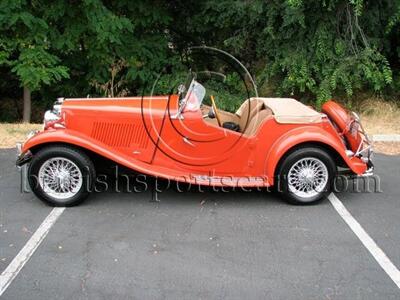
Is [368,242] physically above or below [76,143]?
below

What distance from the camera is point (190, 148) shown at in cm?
576

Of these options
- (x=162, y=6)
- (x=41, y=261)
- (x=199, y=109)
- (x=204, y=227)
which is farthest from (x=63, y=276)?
(x=162, y=6)

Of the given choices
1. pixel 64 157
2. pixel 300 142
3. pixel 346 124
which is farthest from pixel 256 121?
pixel 64 157

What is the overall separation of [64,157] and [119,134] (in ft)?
2.12

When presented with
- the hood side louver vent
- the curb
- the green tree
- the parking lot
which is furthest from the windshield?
the green tree

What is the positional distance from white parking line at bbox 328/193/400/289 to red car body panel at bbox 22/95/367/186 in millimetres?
512

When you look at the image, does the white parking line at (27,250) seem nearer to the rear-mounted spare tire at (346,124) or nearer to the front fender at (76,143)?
the front fender at (76,143)

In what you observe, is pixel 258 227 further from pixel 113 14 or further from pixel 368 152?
pixel 113 14

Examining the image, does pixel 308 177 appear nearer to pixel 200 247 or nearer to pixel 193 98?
pixel 193 98

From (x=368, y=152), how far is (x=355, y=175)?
31cm

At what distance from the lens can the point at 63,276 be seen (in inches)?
165

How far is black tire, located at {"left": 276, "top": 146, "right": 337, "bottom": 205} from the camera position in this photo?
18.7ft

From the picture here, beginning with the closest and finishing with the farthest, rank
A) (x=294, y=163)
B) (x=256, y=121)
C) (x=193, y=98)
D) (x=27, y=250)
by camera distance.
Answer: (x=27, y=250) < (x=294, y=163) < (x=193, y=98) < (x=256, y=121)

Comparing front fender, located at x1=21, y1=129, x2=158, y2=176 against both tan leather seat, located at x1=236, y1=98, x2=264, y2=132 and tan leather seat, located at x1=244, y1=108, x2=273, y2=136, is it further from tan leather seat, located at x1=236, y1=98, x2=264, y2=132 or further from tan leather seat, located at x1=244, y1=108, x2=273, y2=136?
tan leather seat, located at x1=236, y1=98, x2=264, y2=132
